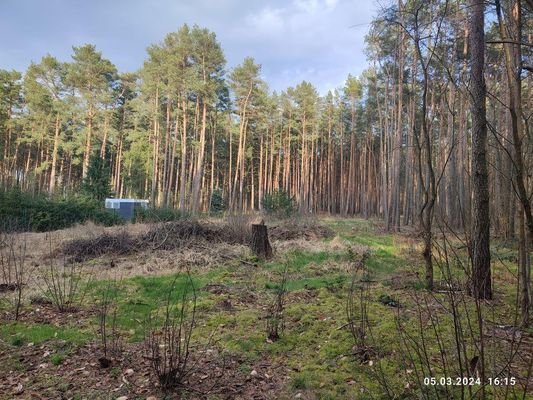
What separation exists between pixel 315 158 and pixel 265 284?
3395cm

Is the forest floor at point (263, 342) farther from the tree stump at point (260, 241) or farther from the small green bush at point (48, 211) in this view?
the small green bush at point (48, 211)

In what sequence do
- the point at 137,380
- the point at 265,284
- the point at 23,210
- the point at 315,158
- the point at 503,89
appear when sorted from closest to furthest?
the point at 137,380
the point at 265,284
the point at 503,89
the point at 23,210
the point at 315,158

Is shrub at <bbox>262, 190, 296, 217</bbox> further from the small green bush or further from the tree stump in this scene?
the tree stump

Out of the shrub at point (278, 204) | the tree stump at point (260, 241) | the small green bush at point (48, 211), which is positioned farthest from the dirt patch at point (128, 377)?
the shrub at point (278, 204)

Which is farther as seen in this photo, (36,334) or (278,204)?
(278,204)

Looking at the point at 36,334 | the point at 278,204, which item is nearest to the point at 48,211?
the point at 278,204

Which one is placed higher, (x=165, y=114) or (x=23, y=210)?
(x=165, y=114)

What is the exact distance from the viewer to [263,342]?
3.77 metres

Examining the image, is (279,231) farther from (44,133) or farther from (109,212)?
(44,133)

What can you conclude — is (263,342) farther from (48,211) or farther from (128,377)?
(48,211)

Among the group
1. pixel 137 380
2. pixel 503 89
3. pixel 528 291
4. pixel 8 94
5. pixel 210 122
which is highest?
pixel 8 94

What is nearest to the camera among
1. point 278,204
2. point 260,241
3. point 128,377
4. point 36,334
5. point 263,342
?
point 128,377

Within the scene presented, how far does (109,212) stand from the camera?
1888cm

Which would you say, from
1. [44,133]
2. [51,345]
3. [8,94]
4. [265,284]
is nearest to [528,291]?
[265,284]
